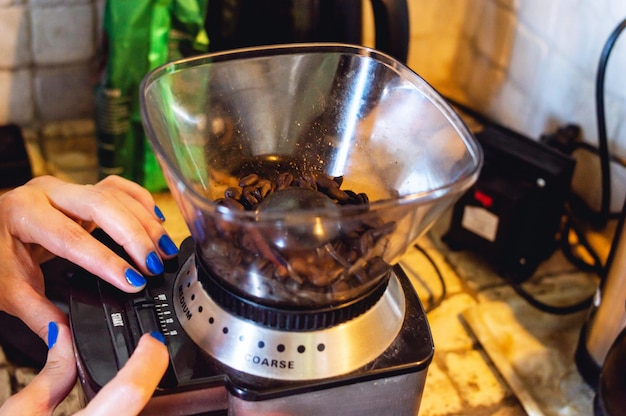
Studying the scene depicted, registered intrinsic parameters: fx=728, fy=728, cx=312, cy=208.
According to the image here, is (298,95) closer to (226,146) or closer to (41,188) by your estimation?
(226,146)

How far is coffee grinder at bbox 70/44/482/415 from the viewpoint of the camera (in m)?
0.44

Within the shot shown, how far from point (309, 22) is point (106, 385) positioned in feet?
1.71

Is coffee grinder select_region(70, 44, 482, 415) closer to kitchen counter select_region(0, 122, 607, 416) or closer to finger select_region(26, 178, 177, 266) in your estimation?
finger select_region(26, 178, 177, 266)

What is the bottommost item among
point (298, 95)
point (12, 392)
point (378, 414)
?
point (12, 392)

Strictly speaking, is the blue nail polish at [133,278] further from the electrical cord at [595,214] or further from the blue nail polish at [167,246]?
the electrical cord at [595,214]

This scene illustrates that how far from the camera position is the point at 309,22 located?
84cm

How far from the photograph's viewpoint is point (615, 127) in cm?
86

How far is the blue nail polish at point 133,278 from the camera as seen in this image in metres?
0.51

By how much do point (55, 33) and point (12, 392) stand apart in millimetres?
474

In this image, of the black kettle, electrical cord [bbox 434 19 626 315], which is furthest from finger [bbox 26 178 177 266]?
electrical cord [bbox 434 19 626 315]

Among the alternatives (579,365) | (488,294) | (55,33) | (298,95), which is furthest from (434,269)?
(55,33)

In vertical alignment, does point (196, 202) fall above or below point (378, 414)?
above

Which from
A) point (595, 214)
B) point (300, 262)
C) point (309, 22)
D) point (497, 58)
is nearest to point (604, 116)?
point (595, 214)

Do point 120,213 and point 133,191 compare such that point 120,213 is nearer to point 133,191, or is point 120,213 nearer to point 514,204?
point 133,191
